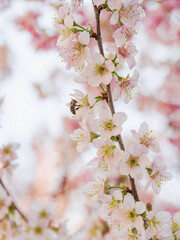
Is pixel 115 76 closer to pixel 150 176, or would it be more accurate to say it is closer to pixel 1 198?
pixel 150 176

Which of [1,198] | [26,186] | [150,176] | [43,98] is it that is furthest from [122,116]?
[43,98]

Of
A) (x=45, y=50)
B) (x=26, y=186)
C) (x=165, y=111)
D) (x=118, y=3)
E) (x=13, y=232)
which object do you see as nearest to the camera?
(x=118, y=3)

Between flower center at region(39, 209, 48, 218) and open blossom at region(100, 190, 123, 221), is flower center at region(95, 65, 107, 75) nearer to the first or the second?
open blossom at region(100, 190, 123, 221)

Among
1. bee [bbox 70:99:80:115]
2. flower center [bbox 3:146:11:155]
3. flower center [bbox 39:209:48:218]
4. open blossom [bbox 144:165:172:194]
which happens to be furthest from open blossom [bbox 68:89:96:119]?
flower center [bbox 39:209:48:218]

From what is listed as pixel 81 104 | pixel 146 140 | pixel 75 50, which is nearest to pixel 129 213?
pixel 146 140

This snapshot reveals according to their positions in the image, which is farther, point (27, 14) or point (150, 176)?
point (27, 14)

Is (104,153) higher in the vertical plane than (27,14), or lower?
lower

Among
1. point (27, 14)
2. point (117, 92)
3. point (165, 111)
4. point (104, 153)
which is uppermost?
point (165, 111)
